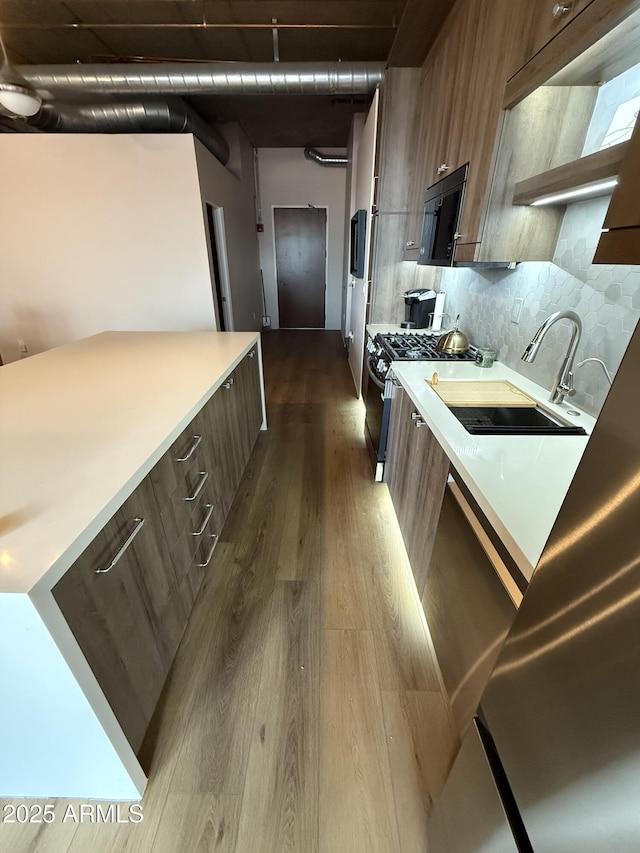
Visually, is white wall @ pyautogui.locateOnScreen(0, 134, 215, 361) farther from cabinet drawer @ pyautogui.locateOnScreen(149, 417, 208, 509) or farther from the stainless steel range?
cabinet drawer @ pyautogui.locateOnScreen(149, 417, 208, 509)

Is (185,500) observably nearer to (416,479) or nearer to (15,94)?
(416,479)

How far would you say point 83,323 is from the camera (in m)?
4.11

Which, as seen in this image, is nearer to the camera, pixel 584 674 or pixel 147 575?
pixel 584 674

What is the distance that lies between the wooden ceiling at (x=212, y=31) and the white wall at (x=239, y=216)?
2.59 ft

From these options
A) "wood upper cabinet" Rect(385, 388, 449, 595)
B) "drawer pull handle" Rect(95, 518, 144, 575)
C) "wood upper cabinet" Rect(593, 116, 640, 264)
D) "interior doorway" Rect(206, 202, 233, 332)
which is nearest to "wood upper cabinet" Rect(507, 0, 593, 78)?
"wood upper cabinet" Rect(593, 116, 640, 264)

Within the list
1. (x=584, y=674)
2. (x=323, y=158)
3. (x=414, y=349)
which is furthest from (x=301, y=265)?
(x=584, y=674)

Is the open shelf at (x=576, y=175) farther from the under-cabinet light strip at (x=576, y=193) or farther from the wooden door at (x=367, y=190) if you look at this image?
the wooden door at (x=367, y=190)

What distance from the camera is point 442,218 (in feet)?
6.04

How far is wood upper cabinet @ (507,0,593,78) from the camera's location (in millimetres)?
913

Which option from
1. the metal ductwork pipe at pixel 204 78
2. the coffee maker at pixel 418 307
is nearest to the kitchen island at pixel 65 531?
the coffee maker at pixel 418 307

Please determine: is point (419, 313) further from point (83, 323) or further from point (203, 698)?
point (83, 323)

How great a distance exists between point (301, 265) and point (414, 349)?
5.32 m

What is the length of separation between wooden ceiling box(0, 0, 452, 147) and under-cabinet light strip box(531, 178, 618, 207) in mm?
1526

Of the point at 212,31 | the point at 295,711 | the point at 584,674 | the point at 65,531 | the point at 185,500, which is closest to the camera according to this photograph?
the point at 584,674
